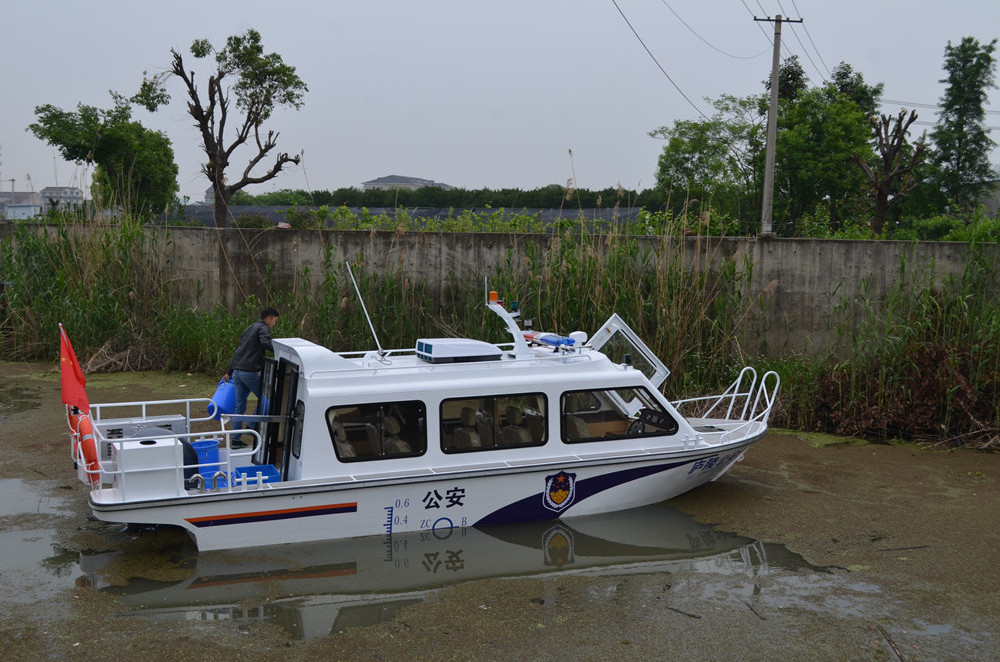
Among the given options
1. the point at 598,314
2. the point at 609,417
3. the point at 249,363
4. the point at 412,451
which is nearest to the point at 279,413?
the point at 249,363

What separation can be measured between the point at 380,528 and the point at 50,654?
248 centimetres

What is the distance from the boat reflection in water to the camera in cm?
580

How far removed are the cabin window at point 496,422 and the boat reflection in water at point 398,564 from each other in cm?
72

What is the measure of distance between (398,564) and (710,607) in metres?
2.25

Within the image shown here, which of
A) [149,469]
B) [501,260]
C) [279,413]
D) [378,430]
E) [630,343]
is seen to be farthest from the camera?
[501,260]

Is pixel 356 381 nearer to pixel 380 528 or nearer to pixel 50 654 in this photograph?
pixel 380 528

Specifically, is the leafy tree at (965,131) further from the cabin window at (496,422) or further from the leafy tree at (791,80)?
the cabin window at (496,422)

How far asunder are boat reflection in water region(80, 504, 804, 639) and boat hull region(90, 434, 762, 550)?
110mm

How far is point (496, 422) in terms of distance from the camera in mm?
7234

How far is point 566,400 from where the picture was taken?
24.1 ft

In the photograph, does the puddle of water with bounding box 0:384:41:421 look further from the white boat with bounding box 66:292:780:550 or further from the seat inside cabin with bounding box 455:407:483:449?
the seat inside cabin with bounding box 455:407:483:449

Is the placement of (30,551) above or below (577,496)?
below

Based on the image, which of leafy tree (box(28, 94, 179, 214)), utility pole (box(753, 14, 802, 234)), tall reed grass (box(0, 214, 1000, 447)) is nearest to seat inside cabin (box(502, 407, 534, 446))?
tall reed grass (box(0, 214, 1000, 447))

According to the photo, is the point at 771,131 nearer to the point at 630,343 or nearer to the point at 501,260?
the point at 501,260
